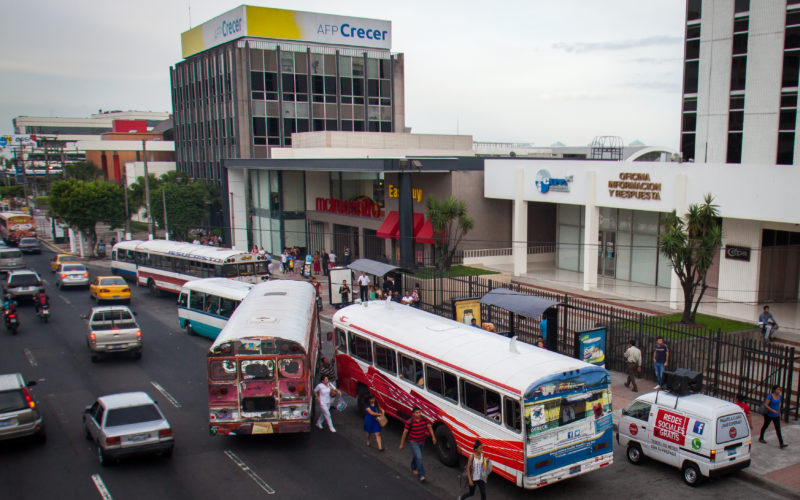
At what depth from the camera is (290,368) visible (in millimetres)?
15078

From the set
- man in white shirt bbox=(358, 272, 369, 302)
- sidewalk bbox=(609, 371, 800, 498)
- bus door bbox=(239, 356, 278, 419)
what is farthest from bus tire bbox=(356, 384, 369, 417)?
man in white shirt bbox=(358, 272, 369, 302)

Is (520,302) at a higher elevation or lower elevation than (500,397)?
higher

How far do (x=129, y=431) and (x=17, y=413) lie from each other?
312 cm

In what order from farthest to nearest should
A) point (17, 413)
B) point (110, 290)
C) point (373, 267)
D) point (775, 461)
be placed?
point (110, 290) < point (373, 267) < point (17, 413) < point (775, 461)

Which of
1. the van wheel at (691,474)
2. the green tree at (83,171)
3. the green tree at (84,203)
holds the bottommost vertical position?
the van wheel at (691,474)

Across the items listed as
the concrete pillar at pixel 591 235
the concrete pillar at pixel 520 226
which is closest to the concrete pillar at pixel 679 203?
the concrete pillar at pixel 591 235

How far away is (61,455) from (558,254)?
28309 mm

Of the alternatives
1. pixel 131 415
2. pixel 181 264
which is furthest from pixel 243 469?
pixel 181 264

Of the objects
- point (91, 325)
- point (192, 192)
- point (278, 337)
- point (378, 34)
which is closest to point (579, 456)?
point (278, 337)

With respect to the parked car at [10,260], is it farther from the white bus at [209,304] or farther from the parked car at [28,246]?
the white bus at [209,304]

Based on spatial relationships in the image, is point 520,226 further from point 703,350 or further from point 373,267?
point 703,350

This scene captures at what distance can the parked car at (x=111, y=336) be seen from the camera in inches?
895

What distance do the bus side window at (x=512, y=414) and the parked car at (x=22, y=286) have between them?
29.8m

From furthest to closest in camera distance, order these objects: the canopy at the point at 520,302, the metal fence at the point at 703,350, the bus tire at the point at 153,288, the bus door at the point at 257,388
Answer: the bus tire at the point at 153,288, the canopy at the point at 520,302, the metal fence at the point at 703,350, the bus door at the point at 257,388
